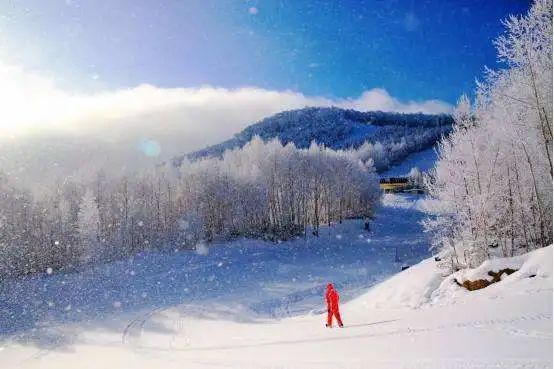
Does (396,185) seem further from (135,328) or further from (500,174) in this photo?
(135,328)

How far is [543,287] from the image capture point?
15414 millimetres

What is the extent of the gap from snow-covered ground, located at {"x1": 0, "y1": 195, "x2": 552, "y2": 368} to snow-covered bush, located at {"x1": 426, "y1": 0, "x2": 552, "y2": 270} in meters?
3.19

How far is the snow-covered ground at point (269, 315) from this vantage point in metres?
11.5

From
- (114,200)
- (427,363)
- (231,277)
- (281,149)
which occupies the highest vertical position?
(281,149)

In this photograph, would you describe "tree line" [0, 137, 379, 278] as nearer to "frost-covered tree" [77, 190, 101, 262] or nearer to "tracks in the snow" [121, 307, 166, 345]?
"frost-covered tree" [77, 190, 101, 262]

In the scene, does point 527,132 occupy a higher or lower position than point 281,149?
lower

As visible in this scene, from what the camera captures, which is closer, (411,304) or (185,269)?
(411,304)

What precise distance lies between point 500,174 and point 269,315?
16.3 m

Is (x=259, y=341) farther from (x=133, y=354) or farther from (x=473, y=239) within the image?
(x=473, y=239)

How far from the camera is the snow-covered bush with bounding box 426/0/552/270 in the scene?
2183 centimetres

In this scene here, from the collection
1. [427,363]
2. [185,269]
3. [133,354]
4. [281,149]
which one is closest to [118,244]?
[185,269]

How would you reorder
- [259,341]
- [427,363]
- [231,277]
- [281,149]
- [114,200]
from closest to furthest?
[427,363], [259,341], [231,277], [114,200], [281,149]

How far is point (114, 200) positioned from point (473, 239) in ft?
177

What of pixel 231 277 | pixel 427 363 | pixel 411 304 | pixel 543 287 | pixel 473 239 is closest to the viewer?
pixel 427 363
